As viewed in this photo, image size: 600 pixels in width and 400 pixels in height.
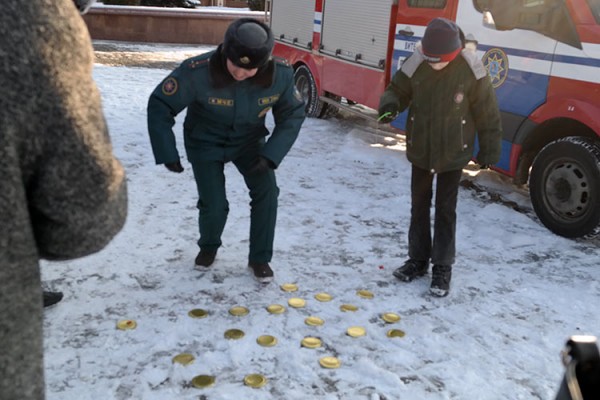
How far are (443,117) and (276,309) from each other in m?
1.54

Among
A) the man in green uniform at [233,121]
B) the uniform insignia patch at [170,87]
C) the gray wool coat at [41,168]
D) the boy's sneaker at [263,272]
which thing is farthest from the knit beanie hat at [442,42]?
the gray wool coat at [41,168]

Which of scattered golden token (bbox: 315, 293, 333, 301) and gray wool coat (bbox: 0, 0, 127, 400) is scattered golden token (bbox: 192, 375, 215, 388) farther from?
gray wool coat (bbox: 0, 0, 127, 400)

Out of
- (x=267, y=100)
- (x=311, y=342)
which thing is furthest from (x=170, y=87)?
(x=311, y=342)

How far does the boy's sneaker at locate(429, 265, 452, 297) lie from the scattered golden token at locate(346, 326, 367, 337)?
0.70 m

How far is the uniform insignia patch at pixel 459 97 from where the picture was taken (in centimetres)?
388

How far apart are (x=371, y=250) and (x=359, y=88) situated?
3.62 m

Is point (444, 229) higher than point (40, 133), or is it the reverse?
point (40, 133)

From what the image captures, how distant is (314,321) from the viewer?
12.4 ft

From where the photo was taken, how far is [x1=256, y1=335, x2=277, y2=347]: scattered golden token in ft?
11.4

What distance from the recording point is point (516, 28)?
5.49 m

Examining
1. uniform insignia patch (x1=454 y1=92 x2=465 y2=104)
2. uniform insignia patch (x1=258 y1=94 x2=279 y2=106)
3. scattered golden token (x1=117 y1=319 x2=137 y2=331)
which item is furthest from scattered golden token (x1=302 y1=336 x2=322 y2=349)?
uniform insignia patch (x1=454 y1=92 x2=465 y2=104)

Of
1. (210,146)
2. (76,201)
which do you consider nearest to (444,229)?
(210,146)

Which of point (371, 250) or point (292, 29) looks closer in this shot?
point (371, 250)

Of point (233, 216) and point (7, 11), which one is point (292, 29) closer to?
point (233, 216)
